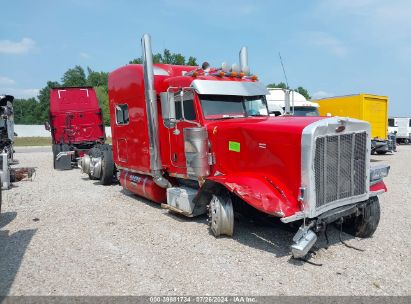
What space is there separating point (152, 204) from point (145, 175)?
2.13ft

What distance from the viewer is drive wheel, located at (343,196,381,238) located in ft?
18.9

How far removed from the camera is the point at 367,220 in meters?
5.75

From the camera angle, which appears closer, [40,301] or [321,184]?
[40,301]

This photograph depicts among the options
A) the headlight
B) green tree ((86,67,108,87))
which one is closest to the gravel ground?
the headlight

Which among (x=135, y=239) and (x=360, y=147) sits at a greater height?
(x=360, y=147)

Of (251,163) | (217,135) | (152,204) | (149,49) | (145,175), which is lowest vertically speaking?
(152,204)

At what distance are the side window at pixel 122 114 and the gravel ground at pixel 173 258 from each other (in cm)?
203

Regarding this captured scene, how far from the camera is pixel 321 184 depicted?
16.2 ft

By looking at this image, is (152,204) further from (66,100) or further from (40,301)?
(66,100)

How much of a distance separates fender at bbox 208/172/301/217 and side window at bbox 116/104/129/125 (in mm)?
3747

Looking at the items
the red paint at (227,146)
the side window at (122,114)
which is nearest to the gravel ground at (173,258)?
the red paint at (227,146)

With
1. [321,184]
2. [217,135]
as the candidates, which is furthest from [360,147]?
[217,135]

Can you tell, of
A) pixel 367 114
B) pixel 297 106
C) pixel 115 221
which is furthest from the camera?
pixel 367 114

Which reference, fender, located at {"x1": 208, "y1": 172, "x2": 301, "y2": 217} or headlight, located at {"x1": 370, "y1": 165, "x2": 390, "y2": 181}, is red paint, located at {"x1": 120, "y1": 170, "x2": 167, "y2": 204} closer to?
fender, located at {"x1": 208, "y1": 172, "x2": 301, "y2": 217}
